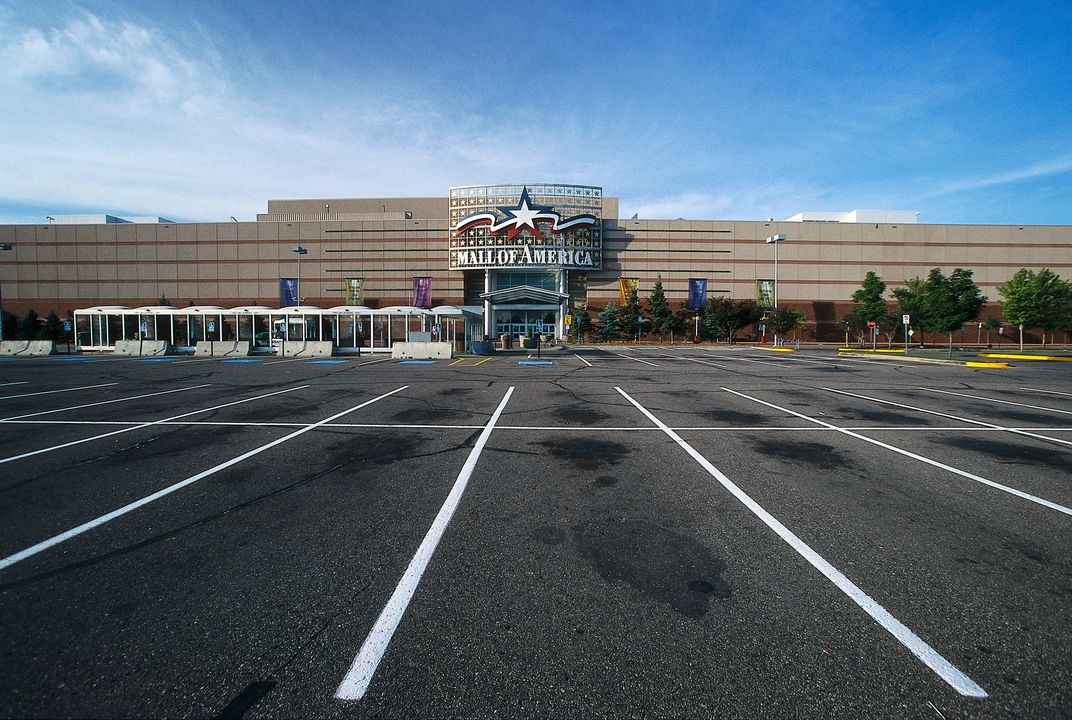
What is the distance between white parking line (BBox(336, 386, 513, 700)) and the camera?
7.10 feet

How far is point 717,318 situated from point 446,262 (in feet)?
102

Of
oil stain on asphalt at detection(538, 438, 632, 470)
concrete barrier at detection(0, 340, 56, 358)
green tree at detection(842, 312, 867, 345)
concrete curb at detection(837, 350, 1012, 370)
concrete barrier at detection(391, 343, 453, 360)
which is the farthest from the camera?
green tree at detection(842, 312, 867, 345)

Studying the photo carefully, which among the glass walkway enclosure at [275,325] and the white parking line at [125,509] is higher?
the glass walkway enclosure at [275,325]

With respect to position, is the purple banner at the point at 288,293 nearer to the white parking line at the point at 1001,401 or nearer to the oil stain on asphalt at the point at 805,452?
the oil stain on asphalt at the point at 805,452

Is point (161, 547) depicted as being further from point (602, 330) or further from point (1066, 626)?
point (602, 330)

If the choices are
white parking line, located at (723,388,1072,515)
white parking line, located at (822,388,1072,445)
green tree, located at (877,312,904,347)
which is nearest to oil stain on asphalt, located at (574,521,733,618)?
white parking line, located at (723,388,1072,515)

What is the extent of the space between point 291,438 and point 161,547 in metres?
3.58

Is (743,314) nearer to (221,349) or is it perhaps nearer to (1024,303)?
(1024,303)

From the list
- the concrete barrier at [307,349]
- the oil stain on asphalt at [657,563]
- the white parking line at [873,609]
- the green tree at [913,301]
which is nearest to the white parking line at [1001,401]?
Answer: the white parking line at [873,609]

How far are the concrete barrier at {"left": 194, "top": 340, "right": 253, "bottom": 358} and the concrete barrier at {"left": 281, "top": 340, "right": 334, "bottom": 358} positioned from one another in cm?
303

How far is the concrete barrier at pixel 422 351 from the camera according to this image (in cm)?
2642

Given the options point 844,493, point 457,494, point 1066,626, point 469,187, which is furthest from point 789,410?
point 469,187

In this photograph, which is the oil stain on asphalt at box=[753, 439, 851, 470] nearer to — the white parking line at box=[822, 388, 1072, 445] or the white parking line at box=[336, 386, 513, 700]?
the white parking line at box=[822, 388, 1072, 445]

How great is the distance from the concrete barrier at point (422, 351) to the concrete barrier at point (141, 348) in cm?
1729
